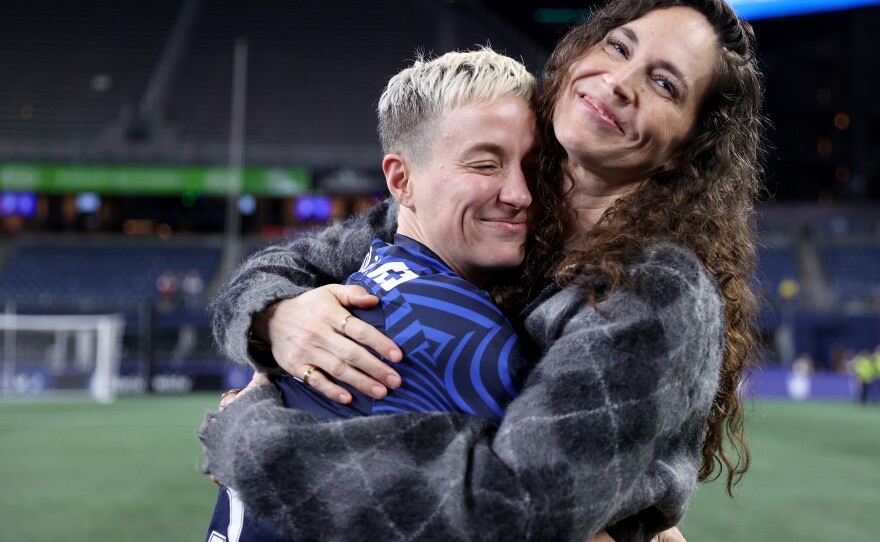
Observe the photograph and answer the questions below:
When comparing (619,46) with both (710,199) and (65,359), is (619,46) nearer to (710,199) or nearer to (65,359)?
(710,199)

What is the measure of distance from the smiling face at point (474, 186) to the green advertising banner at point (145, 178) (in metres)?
30.7

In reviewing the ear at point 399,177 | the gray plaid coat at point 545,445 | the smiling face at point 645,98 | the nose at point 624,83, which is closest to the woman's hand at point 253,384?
the gray plaid coat at point 545,445

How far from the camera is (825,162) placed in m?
43.1

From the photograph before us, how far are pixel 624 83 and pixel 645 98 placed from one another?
0.19 ft

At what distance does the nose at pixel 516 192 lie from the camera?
6.77 ft

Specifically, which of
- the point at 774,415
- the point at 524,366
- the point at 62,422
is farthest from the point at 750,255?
the point at 774,415

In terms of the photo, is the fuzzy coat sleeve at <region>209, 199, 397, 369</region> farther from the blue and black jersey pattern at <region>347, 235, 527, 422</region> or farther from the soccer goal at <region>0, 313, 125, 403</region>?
the soccer goal at <region>0, 313, 125, 403</region>

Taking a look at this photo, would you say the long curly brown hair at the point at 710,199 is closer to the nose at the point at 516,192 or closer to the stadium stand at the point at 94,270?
the nose at the point at 516,192

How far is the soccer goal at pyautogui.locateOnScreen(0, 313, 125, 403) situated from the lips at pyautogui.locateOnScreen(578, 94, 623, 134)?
2058 cm

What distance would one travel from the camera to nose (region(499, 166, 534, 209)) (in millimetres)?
2062

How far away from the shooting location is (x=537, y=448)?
1.60m


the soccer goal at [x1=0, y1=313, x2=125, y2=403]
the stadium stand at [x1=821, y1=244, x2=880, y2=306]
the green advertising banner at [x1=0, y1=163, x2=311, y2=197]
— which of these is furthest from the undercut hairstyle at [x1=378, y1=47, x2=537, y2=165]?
the green advertising banner at [x1=0, y1=163, x2=311, y2=197]

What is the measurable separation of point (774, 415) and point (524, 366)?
1810 centimetres

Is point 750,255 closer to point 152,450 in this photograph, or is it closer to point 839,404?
point 152,450
